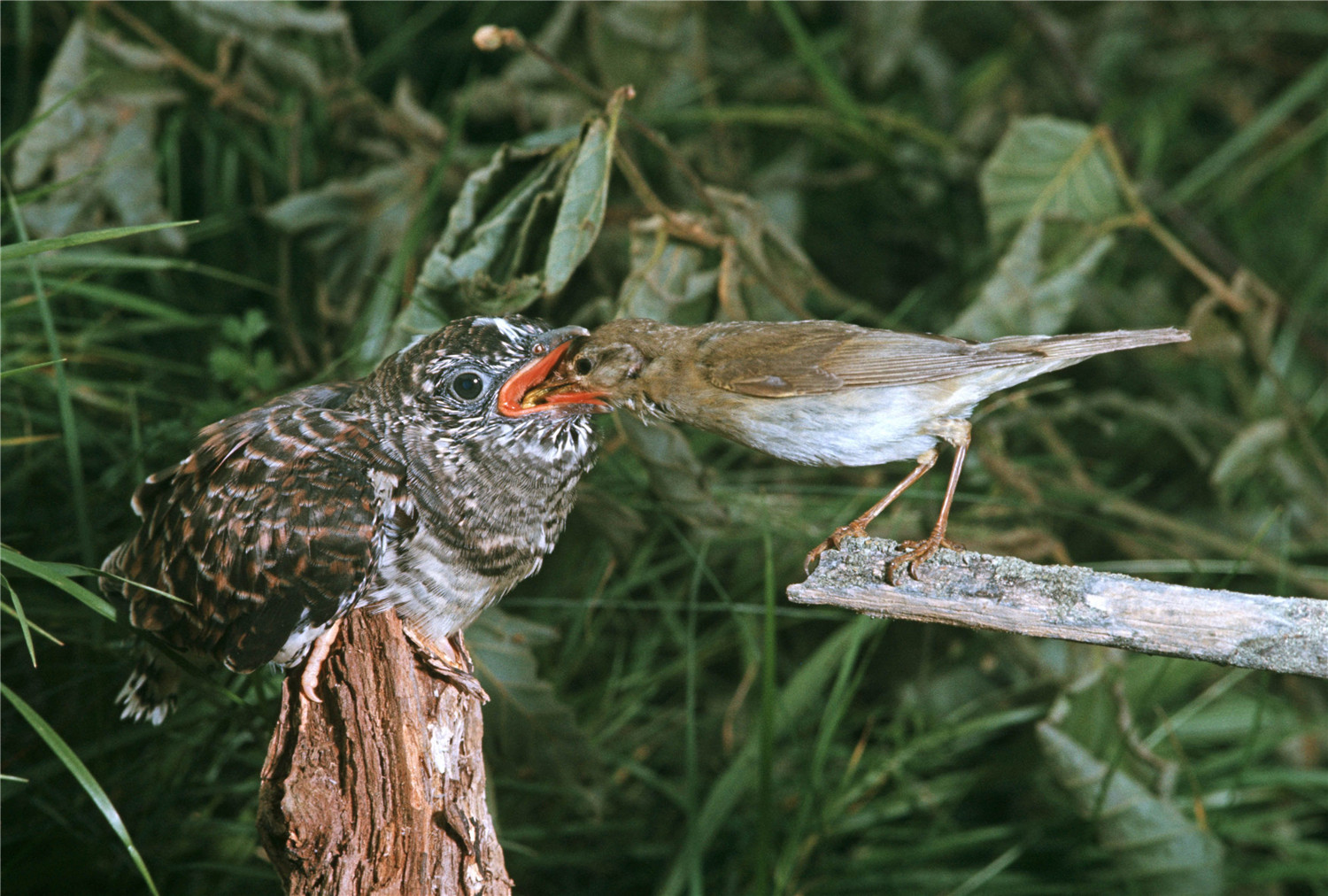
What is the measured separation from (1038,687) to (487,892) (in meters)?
2.72

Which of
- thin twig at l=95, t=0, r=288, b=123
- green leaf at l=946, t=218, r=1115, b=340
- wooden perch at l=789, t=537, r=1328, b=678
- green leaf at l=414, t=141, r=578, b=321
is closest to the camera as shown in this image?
wooden perch at l=789, t=537, r=1328, b=678

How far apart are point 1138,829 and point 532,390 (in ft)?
8.92

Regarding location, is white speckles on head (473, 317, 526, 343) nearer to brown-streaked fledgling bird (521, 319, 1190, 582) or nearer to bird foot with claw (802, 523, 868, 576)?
brown-streaked fledgling bird (521, 319, 1190, 582)

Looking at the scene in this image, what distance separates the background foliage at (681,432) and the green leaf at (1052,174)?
14 millimetres

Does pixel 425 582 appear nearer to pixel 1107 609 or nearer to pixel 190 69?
pixel 1107 609

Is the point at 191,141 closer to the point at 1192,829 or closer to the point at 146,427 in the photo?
the point at 146,427

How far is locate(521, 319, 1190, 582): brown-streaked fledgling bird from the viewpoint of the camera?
2.02m

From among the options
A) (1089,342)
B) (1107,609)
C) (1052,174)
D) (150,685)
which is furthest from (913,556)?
(1052,174)

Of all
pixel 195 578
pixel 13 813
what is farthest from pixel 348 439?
pixel 13 813

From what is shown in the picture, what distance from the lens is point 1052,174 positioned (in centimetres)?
413

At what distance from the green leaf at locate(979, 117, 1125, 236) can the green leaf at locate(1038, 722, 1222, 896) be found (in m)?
2.00

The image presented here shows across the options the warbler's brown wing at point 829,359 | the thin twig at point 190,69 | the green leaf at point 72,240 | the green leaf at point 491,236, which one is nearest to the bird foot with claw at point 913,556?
the warbler's brown wing at point 829,359

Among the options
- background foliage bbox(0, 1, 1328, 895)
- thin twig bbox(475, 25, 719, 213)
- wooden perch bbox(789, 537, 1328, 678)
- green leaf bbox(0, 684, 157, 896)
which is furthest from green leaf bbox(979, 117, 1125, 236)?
green leaf bbox(0, 684, 157, 896)

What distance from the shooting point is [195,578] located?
2.27 metres
